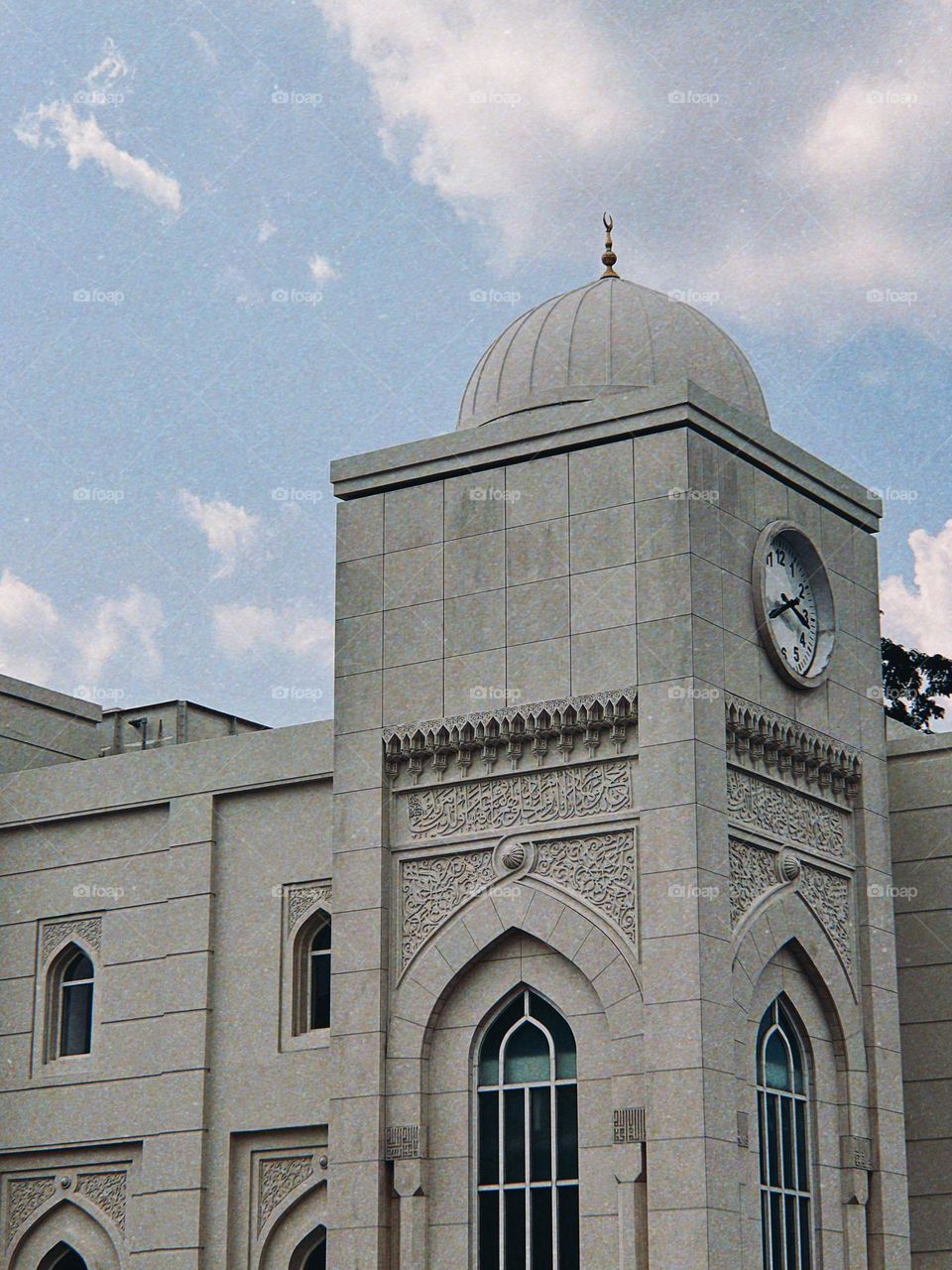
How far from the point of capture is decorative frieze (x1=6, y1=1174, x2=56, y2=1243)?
1822 cm

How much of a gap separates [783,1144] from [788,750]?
296 centimetres

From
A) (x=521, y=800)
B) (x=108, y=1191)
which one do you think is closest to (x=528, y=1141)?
(x=521, y=800)

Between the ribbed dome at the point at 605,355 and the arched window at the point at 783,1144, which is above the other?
the ribbed dome at the point at 605,355

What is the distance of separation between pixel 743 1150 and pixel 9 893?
7726 millimetres

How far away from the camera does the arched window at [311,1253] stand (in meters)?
16.7

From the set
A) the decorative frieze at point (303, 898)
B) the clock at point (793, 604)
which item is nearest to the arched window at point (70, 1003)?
the decorative frieze at point (303, 898)

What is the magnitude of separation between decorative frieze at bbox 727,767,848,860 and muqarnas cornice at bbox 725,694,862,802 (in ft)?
0.43

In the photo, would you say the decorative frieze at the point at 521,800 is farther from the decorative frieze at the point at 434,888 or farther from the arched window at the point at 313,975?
the arched window at the point at 313,975

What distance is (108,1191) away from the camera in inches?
703

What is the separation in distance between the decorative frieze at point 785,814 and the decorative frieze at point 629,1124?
89.7 inches

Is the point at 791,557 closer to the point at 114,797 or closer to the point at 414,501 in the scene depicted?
the point at 414,501

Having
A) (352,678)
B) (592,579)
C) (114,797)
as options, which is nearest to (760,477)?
(592,579)

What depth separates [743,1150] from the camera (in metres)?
14.7

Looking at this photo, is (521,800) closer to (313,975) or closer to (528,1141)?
(528,1141)
